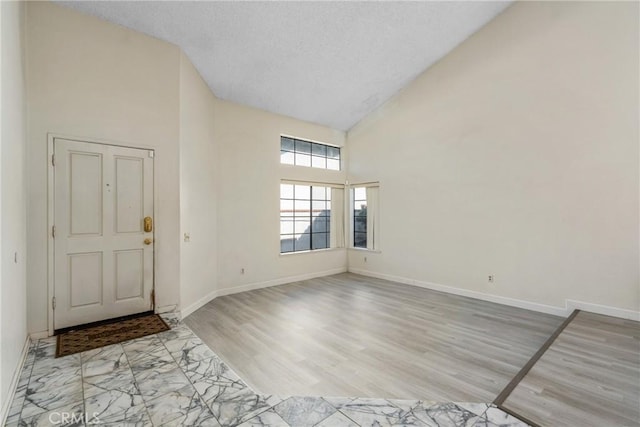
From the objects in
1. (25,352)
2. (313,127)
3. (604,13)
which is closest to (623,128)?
(604,13)

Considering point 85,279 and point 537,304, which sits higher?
point 85,279

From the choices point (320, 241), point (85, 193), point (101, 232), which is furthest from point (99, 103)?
point (320, 241)

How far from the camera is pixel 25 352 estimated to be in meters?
2.65

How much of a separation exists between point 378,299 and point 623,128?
3.73 metres

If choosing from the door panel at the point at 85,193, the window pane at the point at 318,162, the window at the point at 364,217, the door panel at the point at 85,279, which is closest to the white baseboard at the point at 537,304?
the window at the point at 364,217

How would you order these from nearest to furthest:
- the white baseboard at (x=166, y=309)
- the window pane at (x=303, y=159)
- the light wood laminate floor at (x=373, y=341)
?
the light wood laminate floor at (x=373, y=341)
the white baseboard at (x=166, y=309)
the window pane at (x=303, y=159)

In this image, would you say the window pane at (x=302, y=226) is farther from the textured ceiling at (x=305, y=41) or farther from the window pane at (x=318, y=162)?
the textured ceiling at (x=305, y=41)

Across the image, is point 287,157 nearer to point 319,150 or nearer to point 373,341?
point 319,150

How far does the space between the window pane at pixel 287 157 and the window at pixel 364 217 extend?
162cm

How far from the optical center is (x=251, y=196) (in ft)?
17.0

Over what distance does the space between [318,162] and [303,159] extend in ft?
1.29

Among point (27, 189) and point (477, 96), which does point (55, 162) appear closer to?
point (27, 189)

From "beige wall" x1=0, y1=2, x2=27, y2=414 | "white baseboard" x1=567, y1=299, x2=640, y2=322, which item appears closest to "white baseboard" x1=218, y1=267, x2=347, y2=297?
"beige wall" x1=0, y1=2, x2=27, y2=414

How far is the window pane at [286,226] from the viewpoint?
570 cm
